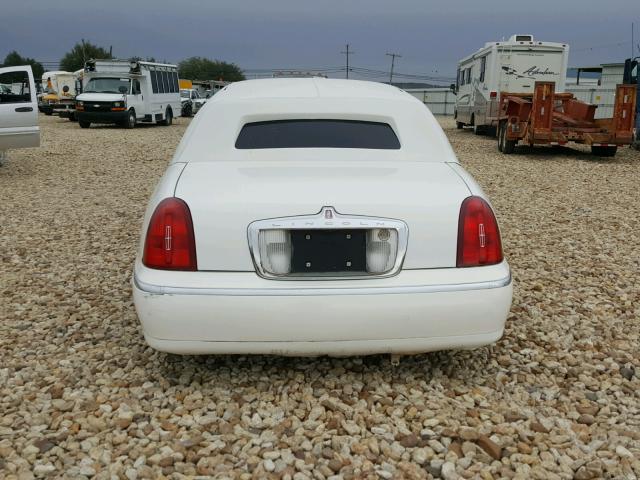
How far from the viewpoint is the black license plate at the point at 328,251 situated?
9.23 ft

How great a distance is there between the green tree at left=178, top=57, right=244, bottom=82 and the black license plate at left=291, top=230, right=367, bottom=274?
10787cm

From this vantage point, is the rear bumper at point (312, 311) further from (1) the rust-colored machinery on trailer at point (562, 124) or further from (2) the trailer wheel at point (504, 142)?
(2) the trailer wheel at point (504, 142)

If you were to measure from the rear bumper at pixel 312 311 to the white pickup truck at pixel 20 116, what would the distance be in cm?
862

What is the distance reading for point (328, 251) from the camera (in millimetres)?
2820

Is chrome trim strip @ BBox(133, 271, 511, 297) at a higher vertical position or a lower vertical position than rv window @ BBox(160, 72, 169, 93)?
lower

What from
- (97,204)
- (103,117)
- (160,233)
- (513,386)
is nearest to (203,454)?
(160,233)

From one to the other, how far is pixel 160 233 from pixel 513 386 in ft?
6.42

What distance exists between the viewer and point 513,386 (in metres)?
3.28

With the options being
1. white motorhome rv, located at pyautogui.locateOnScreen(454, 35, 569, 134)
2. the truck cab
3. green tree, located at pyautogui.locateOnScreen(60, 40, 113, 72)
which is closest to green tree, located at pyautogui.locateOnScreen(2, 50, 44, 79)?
green tree, located at pyautogui.locateOnScreen(60, 40, 113, 72)

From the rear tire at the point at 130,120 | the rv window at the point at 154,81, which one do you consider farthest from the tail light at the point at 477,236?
the rv window at the point at 154,81

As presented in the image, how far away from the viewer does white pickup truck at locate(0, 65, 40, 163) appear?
10.1 meters

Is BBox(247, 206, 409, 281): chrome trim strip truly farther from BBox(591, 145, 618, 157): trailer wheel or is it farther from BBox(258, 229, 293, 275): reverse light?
BBox(591, 145, 618, 157): trailer wheel

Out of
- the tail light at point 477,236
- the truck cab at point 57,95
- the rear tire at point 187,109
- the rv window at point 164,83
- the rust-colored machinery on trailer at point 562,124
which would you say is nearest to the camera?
the tail light at point 477,236

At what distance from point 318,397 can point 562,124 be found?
12970mm
